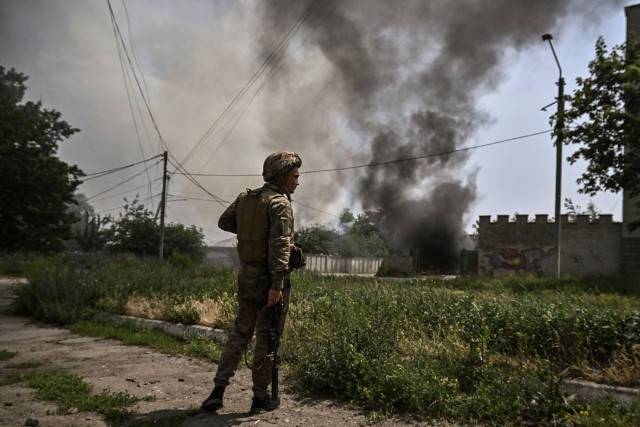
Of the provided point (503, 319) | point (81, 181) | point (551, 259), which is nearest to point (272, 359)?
point (503, 319)

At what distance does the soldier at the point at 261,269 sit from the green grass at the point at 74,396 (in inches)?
25.7

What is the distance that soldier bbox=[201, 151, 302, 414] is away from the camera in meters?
3.19

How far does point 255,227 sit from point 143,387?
1878mm

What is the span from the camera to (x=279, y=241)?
10.4 ft

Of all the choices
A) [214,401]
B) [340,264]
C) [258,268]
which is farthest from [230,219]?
[340,264]

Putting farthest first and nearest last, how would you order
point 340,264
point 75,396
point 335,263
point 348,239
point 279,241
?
point 348,239
point 340,264
point 335,263
point 75,396
point 279,241

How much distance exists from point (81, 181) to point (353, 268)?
23635mm

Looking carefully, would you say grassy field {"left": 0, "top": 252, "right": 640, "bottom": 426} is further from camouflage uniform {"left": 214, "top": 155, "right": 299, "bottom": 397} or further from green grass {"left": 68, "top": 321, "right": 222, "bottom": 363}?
camouflage uniform {"left": 214, "top": 155, "right": 299, "bottom": 397}

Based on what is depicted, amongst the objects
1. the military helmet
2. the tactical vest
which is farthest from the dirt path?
the military helmet

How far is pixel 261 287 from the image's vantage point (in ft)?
10.9

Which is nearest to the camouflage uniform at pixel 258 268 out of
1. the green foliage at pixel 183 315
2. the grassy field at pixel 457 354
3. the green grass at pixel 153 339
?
the grassy field at pixel 457 354

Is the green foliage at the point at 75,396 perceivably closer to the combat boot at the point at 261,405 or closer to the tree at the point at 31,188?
the combat boot at the point at 261,405

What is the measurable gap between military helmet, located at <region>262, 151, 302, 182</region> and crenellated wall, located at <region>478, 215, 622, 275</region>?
2068 cm

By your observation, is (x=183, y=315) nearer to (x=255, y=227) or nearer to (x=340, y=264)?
(x=255, y=227)
